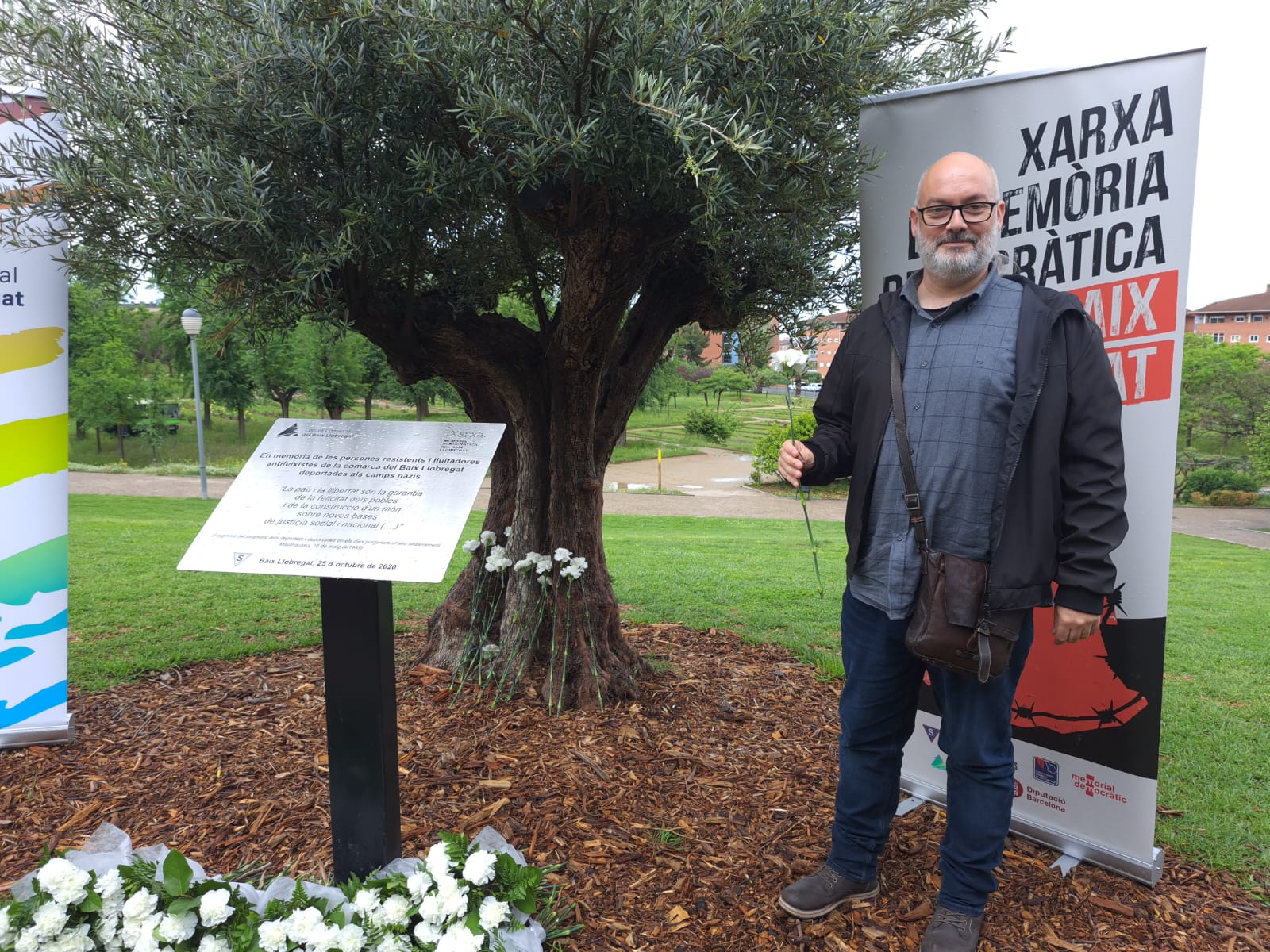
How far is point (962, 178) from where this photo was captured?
7.83ft

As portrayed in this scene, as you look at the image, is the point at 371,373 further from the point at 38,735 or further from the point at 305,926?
the point at 305,926

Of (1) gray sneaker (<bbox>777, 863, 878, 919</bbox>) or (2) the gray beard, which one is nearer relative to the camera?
(2) the gray beard

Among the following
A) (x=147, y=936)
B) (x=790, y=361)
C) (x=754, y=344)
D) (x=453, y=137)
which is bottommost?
(x=147, y=936)

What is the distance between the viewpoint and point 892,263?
324cm

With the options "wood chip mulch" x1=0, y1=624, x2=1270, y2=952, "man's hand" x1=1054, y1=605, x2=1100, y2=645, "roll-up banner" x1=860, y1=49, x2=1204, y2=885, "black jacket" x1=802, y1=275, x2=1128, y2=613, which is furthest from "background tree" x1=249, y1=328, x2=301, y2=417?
"man's hand" x1=1054, y1=605, x2=1100, y2=645

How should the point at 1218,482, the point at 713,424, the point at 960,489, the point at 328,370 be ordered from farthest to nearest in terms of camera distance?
the point at 713,424 → the point at 1218,482 → the point at 328,370 → the point at 960,489

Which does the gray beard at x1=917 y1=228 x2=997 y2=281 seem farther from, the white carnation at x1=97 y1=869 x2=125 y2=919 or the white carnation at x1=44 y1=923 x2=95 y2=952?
the white carnation at x1=44 y1=923 x2=95 y2=952

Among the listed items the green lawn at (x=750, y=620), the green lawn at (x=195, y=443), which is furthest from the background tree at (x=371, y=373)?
the green lawn at (x=750, y=620)

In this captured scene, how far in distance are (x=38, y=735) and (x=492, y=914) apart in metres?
2.91

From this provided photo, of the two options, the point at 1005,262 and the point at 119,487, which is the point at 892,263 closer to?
the point at 1005,262

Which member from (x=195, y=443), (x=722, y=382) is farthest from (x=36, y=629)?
(x=722, y=382)

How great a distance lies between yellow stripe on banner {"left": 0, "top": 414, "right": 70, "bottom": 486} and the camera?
12.4ft

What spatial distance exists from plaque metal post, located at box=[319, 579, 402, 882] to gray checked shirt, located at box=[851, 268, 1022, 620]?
154cm

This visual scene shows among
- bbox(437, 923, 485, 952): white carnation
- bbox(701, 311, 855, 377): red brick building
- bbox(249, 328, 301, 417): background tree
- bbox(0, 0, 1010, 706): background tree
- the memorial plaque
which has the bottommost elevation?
bbox(437, 923, 485, 952): white carnation
